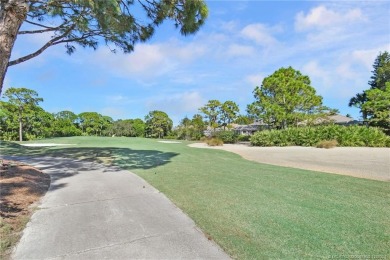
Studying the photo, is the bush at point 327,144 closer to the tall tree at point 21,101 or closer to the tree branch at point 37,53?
the tree branch at point 37,53

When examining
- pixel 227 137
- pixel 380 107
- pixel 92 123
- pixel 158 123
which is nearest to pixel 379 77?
pixel 380 107

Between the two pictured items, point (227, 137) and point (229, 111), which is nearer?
point (227, 137)

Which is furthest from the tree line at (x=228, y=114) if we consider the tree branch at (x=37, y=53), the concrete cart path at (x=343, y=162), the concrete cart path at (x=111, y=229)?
the concrete cart path at (x=111, y=229)

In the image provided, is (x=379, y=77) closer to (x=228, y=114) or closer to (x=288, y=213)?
(x=228, y=114)

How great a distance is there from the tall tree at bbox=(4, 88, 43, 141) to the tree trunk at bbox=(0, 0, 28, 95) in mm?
26184

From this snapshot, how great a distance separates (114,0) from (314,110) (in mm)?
24443

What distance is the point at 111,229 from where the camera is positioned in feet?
11.9

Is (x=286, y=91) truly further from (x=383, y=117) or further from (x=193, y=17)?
(x=193, y=17)

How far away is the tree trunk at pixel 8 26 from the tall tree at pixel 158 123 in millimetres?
40384

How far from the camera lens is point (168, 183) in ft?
21.2

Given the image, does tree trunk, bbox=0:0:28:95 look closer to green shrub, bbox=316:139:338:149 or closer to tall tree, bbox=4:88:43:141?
green shrub, bbox=316:139:338:149

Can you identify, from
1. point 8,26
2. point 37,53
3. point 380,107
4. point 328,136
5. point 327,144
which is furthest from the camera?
point 380,107

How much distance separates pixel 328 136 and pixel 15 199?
18.5 metres

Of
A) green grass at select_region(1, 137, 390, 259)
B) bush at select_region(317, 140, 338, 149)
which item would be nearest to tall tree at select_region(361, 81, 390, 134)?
bush at select_region(317, 140, 338, 149)
